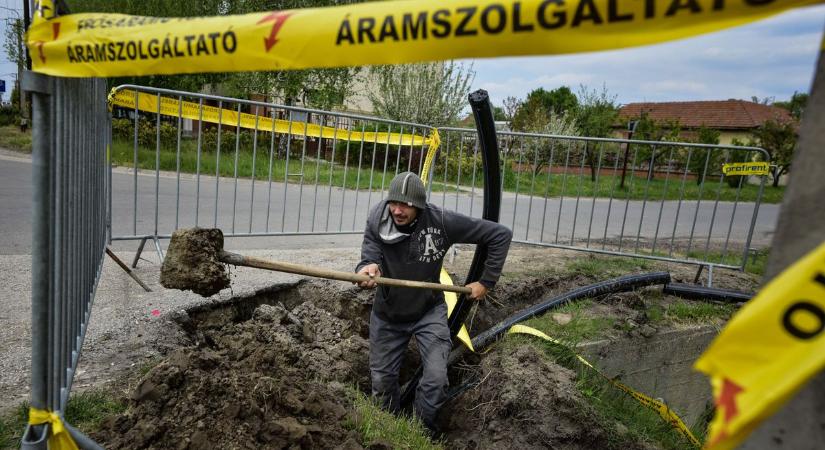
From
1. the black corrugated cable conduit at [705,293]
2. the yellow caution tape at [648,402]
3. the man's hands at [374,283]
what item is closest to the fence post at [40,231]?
the man's hands at [374,283]

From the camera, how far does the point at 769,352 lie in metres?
0.93

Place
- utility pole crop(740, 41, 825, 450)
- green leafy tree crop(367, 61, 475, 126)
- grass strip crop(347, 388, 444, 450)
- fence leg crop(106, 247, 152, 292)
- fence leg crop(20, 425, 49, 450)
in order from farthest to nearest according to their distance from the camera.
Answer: green leafy tree crop(367, 61, 475, 126), fence leg crop(106, 247, 152, 292), grass strip crop(347, 388, 444, 450), fence leg crop(20, 425, 49, 450), utility pole crop(740, 41, 825, 450)

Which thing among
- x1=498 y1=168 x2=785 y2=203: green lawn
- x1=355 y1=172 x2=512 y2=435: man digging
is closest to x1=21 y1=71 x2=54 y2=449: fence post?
x1=355 y1=172 x2=512 y2=435: man digging

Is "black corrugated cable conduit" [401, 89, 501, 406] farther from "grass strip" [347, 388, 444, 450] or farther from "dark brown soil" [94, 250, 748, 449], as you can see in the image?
"grass strip" [347, 388, 444, 450]

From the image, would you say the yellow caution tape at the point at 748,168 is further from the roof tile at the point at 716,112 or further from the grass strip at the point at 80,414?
the roof tile at the point at 716,112

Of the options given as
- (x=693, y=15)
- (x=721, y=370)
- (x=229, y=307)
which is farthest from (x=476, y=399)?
(x=693, y=15)

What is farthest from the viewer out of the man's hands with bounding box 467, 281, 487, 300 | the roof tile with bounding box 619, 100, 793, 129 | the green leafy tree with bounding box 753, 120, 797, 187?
the roof tile with bounding box 619, 100, 793, 129

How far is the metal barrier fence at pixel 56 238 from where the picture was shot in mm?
1657

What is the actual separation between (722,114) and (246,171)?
144ft

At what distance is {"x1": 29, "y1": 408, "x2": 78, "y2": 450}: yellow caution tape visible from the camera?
1763mm

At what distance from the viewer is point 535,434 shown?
315 cm

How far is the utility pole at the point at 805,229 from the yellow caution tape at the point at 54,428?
2.15 metres

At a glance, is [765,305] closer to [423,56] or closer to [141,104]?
[423,56]

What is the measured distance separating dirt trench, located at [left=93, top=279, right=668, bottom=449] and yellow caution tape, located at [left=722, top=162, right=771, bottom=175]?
287 cm
